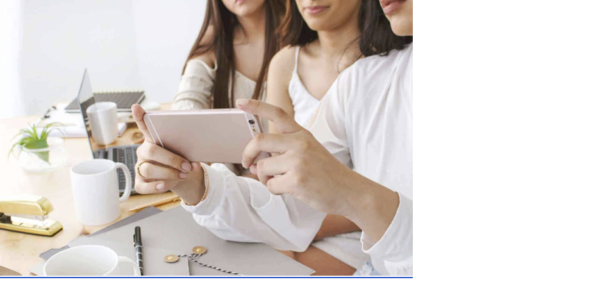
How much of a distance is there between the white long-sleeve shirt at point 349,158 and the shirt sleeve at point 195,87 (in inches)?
5.5

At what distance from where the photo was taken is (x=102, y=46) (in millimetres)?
854

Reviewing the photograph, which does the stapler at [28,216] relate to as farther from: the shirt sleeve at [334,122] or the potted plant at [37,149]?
the shirt sleeve at [334,122]

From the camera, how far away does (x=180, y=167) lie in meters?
0.67

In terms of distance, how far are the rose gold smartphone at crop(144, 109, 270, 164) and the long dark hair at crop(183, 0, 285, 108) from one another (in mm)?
244

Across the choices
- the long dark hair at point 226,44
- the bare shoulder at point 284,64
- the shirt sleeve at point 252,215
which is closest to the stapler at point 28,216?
the shirt sleeve at point 252,215

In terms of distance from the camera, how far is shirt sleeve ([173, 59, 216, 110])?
87cm

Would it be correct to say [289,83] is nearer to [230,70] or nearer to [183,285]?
[230,70]

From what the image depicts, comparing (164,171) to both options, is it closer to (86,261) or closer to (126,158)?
(86,261)

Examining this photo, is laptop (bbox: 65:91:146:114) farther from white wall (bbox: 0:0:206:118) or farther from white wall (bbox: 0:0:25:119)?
white wall (bbox: 0:0:25:119)

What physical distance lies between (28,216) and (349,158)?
0.59 meters

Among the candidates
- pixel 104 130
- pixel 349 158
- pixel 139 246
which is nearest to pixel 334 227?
pixel 349 158
